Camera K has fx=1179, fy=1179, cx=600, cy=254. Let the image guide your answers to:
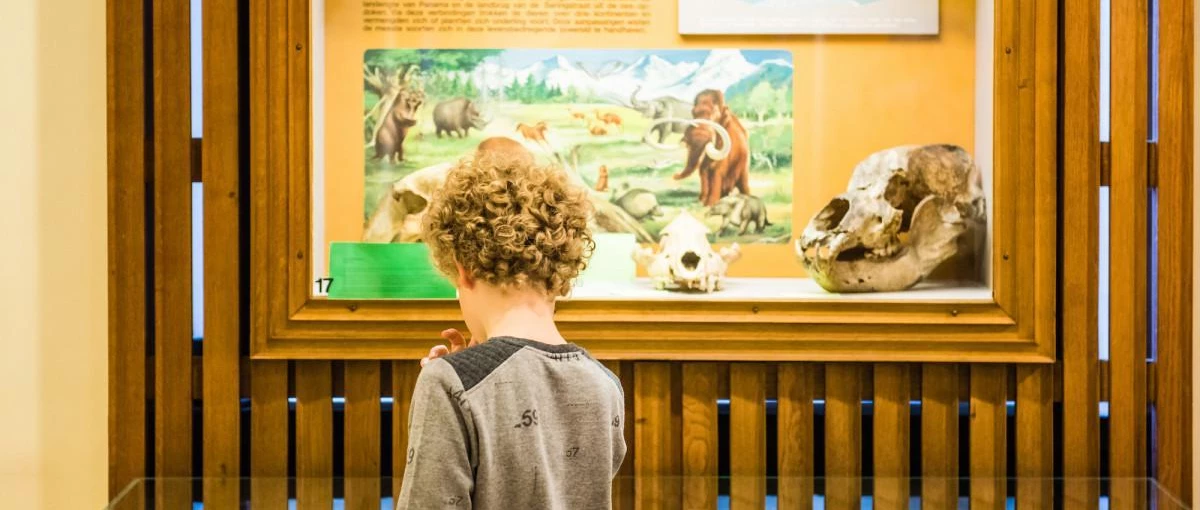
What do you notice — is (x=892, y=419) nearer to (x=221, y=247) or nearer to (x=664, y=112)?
(x=664, y=112)

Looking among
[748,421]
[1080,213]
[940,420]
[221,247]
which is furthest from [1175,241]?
[221,247]

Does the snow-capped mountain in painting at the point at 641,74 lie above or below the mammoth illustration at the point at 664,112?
above

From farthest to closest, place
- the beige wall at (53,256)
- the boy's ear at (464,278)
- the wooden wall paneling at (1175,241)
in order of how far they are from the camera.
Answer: the wooden wall paneling at (1175,241) → the beige wall at (53,256) → the boy's ear at (464,278)

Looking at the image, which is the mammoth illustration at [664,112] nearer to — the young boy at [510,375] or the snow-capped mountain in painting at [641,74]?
the snow-capped mountain in painting at [641,74]

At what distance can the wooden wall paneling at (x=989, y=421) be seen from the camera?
229 cm

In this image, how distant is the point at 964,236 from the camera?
7.51ft

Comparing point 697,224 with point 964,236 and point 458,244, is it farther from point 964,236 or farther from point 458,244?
point 458,244

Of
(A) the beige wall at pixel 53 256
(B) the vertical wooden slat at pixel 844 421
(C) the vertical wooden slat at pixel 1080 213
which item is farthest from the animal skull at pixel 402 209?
(C) the vertical wooden slat at pixel 1080 213

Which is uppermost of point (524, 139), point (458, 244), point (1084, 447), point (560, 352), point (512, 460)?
point (524, 139)

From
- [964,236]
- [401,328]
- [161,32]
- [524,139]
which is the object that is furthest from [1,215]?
[964,236]

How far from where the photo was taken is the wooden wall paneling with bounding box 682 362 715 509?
2.29 m

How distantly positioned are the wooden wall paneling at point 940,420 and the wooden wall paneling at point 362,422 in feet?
3.50

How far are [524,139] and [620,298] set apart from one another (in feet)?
1.19

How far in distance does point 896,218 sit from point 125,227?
Answer: 58.2 inches
